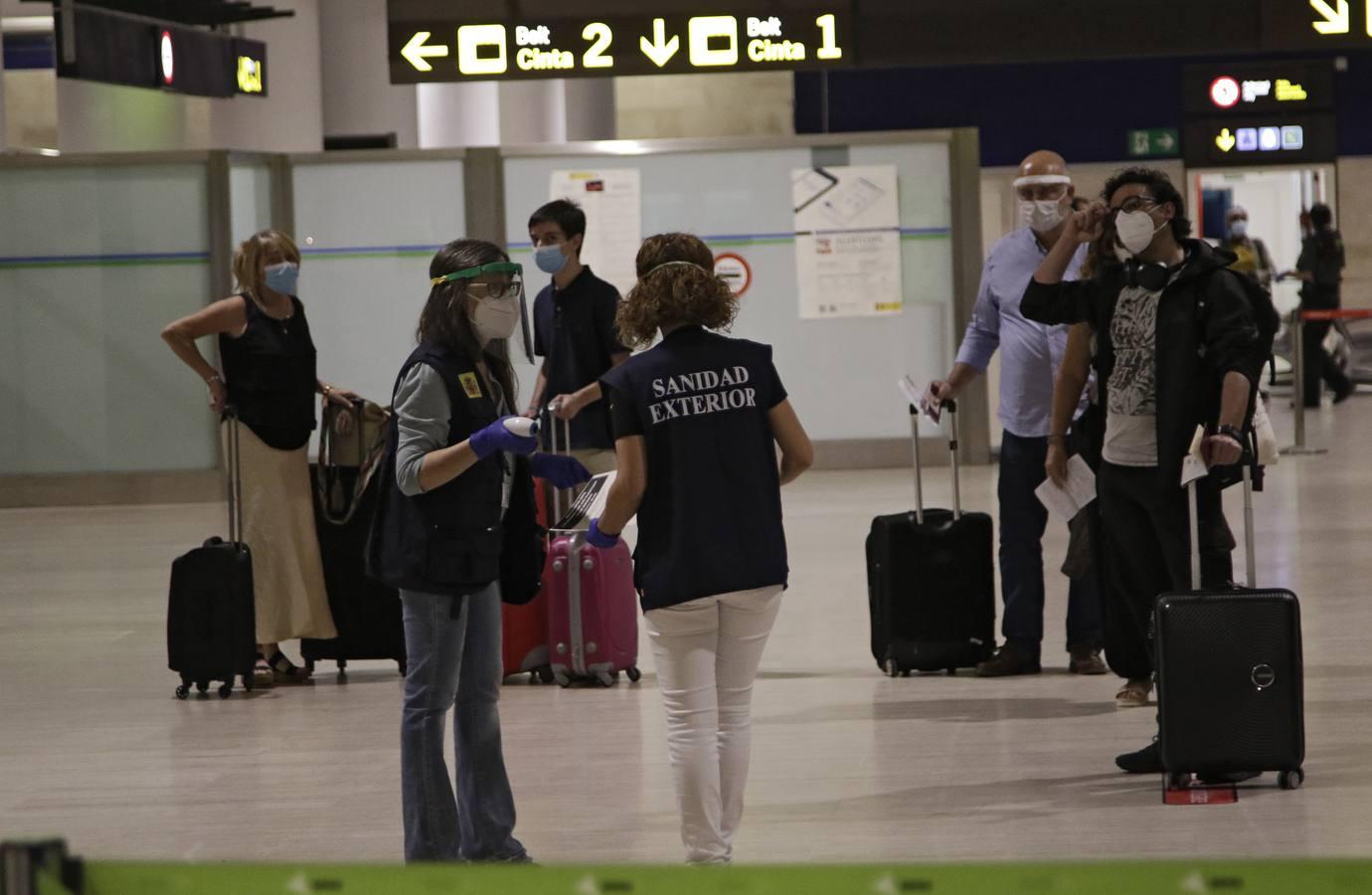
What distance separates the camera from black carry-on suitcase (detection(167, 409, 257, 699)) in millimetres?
7027

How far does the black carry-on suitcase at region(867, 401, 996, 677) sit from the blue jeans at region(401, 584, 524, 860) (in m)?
2.67

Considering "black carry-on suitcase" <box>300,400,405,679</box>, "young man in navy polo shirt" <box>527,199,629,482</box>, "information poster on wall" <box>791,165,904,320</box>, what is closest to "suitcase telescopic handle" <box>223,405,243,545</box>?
"black carry-on suitcase" <box>300,400,405,679</box>

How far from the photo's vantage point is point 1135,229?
546 centimetres

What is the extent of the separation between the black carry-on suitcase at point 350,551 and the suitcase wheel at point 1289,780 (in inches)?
127

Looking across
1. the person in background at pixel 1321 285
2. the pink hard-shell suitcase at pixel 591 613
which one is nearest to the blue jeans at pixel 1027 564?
the pink hard-shell suitcase at pixel 591 613

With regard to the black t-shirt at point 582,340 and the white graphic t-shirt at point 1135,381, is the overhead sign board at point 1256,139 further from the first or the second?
the white graphic t-shirt at point 1135,381

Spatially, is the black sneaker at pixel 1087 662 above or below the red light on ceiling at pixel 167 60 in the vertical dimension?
below

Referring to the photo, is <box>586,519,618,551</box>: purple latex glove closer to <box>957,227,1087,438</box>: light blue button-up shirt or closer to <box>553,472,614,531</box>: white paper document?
<box>553,472,614,531</box>: white paper document

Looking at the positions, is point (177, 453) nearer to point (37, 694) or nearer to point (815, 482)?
point (815, 482)

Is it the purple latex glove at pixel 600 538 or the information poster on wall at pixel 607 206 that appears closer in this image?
the purple latex glove at pixel 600 538

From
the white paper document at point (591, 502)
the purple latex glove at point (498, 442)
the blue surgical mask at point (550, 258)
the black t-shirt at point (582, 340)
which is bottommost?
the white paper document at point (591, 502)

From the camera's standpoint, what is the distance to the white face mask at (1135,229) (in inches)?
215

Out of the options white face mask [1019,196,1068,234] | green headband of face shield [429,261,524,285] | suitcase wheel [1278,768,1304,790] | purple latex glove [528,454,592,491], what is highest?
white face mask [1019,196,1068,234]

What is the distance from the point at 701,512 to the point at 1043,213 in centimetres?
293
